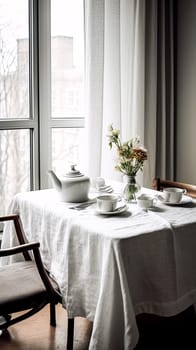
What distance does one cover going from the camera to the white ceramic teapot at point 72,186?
237cm

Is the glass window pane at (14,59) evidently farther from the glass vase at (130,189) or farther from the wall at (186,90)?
the wall at (186,90)

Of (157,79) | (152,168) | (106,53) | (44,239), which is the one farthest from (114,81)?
(44,239)

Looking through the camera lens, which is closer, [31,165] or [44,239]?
[44,239]

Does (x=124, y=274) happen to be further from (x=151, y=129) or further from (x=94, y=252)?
(x=151, y=129)

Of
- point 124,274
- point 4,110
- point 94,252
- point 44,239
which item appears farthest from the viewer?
point 4,110

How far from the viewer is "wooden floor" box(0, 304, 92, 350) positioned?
2.35 m

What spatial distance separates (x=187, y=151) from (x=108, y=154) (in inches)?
29.3

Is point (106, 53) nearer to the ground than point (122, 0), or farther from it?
nearer to the ground

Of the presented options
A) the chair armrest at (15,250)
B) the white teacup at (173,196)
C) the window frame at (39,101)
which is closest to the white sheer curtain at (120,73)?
the window frame at (39,101)

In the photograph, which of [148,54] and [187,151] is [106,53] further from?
[187,151]

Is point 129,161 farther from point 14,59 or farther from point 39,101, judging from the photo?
point 14,59

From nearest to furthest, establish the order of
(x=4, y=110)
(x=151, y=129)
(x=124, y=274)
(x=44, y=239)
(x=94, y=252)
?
(x=124, y=274)
(x=94, y=252)
(x=44, y=239)
(x=4, y=110)
(x=151, y=129)

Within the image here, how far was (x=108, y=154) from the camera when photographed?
3.35 metres

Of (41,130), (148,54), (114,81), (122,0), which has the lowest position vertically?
(41,130)
